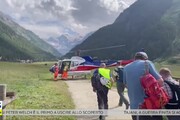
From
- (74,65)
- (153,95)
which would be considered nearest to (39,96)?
(153,95)

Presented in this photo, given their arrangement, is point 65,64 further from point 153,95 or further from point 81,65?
point 153,95

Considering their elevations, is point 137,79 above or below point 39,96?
above

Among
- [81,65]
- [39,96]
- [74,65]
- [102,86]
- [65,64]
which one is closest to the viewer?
[102,86]

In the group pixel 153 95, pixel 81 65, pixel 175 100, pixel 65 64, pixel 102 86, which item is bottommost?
pixel 175 100

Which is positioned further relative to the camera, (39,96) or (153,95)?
(39,96)

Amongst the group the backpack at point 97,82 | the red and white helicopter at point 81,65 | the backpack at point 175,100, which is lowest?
the backpack at point 175,100

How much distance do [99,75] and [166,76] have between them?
5738 mm

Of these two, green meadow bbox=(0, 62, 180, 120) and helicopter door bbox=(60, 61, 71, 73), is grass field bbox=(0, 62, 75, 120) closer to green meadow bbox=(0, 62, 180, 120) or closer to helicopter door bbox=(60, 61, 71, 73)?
green meadow bbox=(0, 62, 180, 120)

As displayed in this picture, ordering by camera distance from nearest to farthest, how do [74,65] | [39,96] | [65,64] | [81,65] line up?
1. [39,96]
2. [81,65]
3. [74,65]
4. [65,64]

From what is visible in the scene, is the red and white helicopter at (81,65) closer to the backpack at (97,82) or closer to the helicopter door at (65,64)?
the helicopter door at (65,64)

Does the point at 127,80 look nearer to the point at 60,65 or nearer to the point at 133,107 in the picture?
the point at 133,107

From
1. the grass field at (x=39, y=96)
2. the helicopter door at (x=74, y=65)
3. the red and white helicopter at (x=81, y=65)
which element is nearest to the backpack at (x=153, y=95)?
the grass field at (x=39, y=96)

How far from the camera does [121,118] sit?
1427 centimetres

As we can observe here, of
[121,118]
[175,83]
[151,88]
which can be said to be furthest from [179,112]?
[121,118]
